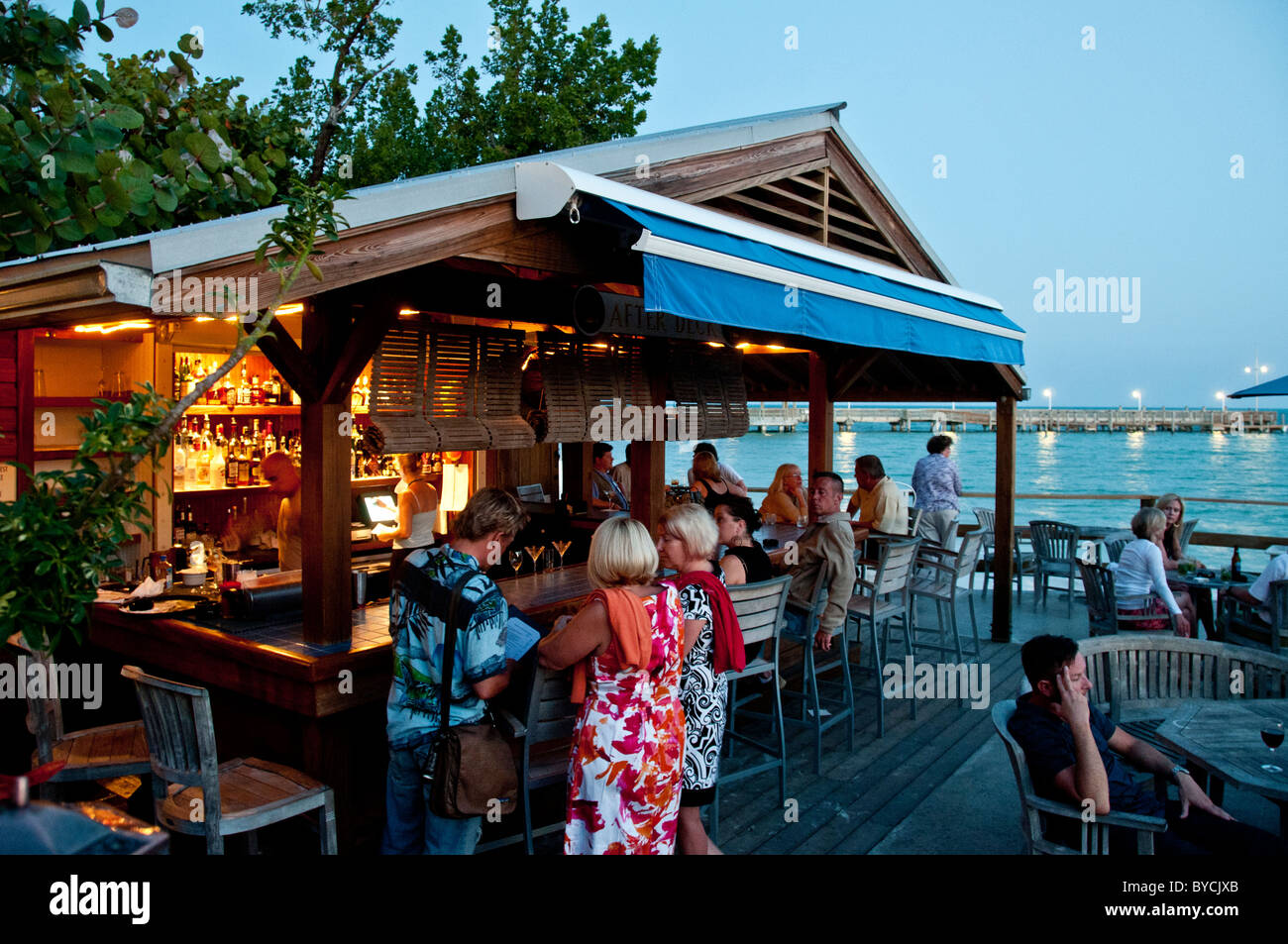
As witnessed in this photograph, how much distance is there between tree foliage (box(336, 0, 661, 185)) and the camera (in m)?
20.4

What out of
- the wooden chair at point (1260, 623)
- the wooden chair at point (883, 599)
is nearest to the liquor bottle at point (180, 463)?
the wooden chair at point (883, 599)

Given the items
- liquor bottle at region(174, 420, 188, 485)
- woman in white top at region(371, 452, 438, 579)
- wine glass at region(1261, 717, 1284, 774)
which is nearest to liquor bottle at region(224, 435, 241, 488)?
liquor bottle at region(174, 420, 188, 485)

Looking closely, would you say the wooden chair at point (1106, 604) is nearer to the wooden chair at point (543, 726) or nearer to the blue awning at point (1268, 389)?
the blue awning at point (1268, 389)

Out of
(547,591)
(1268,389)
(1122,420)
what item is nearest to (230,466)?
(547,591)

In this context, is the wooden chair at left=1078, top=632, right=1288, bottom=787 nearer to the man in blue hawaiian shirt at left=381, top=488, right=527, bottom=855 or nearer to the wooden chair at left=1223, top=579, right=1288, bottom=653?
the wooden chair at left=1223, top=579, right=1288, bottom=653

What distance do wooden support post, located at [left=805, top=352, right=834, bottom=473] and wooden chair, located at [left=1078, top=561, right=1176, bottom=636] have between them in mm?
2842

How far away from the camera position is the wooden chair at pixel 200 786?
2.77 meters

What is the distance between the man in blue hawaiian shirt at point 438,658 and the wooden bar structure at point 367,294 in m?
0.71

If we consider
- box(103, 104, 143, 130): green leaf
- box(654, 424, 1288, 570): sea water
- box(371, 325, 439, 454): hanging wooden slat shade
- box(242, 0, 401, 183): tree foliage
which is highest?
box(242, 0, 401, 183): tree foliage

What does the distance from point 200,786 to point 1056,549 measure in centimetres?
814

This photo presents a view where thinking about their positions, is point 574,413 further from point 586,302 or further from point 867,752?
point 867,752

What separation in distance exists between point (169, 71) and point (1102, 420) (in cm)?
11824

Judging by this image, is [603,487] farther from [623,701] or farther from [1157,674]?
[623,701]
